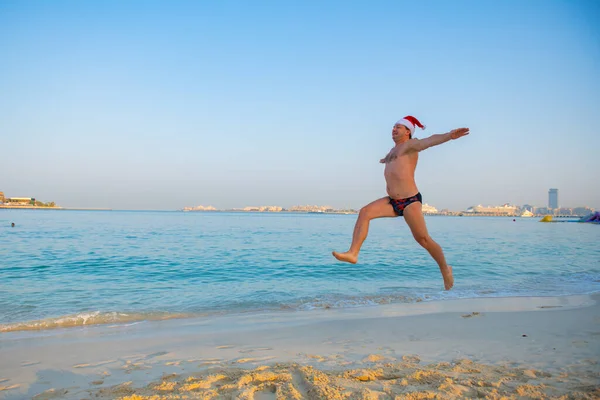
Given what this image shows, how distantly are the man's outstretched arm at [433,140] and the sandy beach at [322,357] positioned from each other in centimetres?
261

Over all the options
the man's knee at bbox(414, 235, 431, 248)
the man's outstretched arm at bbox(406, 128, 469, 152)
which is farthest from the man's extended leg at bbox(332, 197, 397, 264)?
the man's outstretched arm at bbox(406, 128, 469, 152)

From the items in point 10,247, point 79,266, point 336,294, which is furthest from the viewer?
point 10,247

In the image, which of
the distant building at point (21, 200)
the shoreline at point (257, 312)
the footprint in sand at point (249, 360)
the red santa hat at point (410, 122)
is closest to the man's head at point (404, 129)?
Result: the red santa hat at point (410, 122)

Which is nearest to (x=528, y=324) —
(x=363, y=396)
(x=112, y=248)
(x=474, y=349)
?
(x=474, y=349)

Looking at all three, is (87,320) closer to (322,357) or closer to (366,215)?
(322,357)

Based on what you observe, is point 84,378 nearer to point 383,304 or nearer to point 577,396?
point 577,396

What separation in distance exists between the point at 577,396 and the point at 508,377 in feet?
2.65

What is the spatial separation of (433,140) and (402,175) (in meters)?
→ 0.52

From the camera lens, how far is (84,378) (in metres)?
5.79

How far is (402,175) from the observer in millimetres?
5016

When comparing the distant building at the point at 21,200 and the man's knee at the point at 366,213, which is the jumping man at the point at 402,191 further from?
the distant building at the point at 21,200

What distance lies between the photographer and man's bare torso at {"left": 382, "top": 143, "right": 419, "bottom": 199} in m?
5.01

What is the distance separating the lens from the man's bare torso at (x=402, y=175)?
501 cm

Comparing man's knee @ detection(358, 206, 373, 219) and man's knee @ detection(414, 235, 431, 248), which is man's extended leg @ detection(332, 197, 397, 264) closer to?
man's knee @ detection(358, 206, 373, 219)
